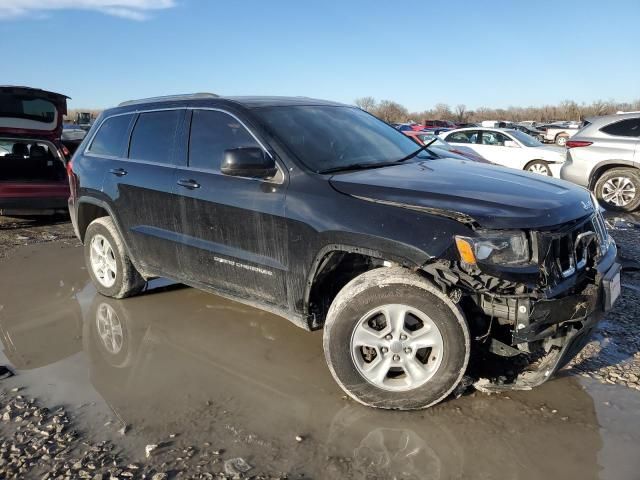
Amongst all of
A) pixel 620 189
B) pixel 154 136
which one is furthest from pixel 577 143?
pixel 154 136

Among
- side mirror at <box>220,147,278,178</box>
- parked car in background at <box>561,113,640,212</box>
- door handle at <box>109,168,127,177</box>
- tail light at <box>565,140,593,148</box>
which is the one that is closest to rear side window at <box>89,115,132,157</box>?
door handle at <box>109,168,127,177</box>

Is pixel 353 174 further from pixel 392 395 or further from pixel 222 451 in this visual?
pixel 222 451

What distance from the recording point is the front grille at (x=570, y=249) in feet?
9.13

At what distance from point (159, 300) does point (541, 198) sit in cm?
351

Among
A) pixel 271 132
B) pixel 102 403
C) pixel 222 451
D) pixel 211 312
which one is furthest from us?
pixel 211 312

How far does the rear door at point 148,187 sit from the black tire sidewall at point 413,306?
1735mm

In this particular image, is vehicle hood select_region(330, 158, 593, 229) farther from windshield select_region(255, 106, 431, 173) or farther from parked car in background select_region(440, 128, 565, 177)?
parked car in background select_region(440, 128, 565, 177)

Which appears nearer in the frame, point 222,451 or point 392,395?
point 222,451

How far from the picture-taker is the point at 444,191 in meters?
3.03

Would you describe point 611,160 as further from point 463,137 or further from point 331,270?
point 331,270

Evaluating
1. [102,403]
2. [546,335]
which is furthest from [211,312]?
[546,335]

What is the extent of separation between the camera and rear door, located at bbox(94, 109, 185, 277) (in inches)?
168

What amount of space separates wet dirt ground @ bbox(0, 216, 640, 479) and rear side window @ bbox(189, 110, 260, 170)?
1.37 m

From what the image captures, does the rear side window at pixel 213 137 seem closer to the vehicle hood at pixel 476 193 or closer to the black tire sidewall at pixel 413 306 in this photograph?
the vehicle hood at pixel 476 193
